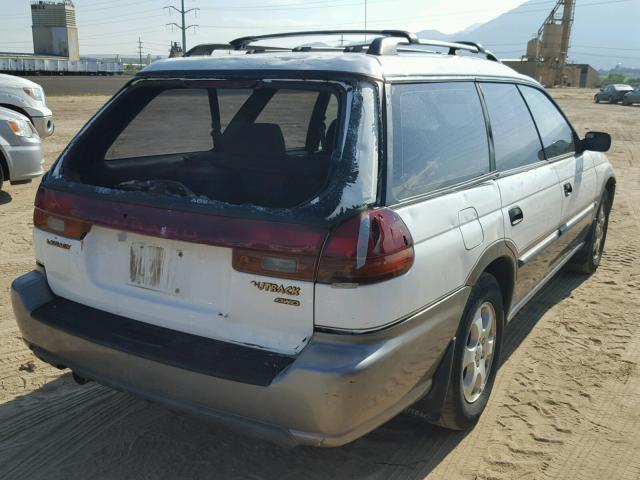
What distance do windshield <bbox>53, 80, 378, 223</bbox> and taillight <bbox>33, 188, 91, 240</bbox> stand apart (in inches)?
6.7

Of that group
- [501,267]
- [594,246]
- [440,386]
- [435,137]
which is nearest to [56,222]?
[435,137]

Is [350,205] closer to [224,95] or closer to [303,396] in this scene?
Result: [303,396]

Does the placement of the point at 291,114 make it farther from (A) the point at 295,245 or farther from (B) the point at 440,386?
(B) the point at 440,386

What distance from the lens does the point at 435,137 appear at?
294 centimetres

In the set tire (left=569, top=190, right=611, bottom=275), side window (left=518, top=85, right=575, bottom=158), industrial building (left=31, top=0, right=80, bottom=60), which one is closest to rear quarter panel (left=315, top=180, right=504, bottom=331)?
side window (left=518, top=85, right=575, bottom=158)

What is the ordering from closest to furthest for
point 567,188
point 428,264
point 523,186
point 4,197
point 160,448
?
point 428,264
point 160,448
point 523,186
point 567,188
point 4,197

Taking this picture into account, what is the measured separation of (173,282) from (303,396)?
29.4 inches

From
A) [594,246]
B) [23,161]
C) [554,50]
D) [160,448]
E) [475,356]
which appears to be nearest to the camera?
[160,448]

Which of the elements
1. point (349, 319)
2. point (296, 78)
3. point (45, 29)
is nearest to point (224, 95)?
point (296, 78)

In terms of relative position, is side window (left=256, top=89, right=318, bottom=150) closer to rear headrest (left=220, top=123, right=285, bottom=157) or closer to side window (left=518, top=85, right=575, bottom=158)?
rear headrest (left=220, top=123, right=285, bottom=157)

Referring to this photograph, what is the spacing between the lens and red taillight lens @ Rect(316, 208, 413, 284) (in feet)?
7.47

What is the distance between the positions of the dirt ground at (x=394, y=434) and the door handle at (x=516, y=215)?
3.37 ft

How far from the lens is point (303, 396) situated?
88.4 inches

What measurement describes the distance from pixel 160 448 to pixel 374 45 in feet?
7.10
